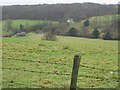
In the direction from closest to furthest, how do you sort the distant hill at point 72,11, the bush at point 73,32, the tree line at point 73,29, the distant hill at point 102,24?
the tree line at point 73,29 → the bush at point 73,32 → the distant hill at point 72,11 → the distant hill at point 102,24

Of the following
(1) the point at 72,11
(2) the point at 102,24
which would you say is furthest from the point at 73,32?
(2) the point at 102,24

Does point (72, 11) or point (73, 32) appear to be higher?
point (72, 11)

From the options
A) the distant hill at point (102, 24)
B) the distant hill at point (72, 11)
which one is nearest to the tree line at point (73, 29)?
the distant hill at point (102, 24)

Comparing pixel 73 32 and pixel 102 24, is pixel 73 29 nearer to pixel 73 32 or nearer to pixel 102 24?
pixel 73 32

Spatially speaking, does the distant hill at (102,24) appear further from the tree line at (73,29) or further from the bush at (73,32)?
the bush at (73,32)

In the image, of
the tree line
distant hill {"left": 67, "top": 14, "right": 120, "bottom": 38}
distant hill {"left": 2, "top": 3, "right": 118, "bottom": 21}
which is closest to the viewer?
the tree line

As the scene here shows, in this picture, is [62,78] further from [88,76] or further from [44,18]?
[44,18]

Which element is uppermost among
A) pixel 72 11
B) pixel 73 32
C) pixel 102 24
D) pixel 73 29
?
pixel 72 11

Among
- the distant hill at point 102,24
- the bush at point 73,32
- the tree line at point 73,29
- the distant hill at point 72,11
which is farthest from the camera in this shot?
the distant hill at point 102,24

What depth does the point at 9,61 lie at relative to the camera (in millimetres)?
13812

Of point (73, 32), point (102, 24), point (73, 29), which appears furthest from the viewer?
point (102, 24)

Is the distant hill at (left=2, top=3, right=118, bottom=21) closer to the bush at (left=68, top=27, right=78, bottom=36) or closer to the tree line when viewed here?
the tree line

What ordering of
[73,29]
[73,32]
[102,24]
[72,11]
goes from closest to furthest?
[73,32]
[73,29]
[72,11]
[102,24]

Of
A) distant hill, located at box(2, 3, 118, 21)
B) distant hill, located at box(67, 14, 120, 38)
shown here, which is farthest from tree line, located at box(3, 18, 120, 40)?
distant hill, located at box(2, 3, 118, 21)
